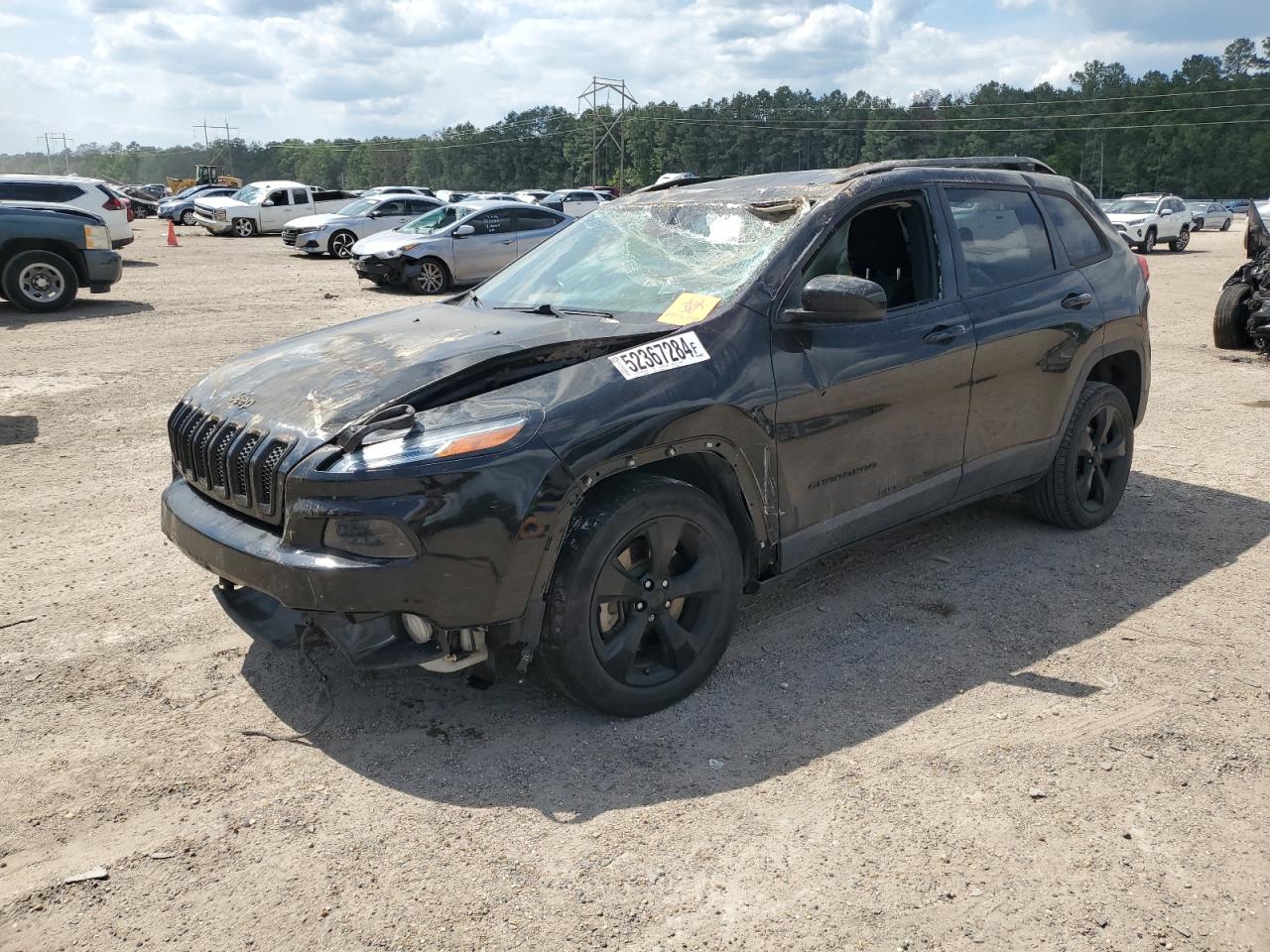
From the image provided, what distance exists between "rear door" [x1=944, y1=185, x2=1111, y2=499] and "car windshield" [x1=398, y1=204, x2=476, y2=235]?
14750 mm

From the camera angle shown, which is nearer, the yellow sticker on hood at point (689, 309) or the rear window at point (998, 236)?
the yellow sticker on hood at point (689, 309)

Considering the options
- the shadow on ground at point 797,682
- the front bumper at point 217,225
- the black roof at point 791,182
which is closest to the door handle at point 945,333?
the black roof at point 791,182

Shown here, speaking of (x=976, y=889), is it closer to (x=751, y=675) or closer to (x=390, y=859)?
(x=751, y=675)

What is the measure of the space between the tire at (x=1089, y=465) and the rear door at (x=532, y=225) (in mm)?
14348

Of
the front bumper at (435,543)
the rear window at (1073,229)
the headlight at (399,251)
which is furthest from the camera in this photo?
the headlight at (399,251)

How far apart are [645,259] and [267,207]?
32258 millimetres

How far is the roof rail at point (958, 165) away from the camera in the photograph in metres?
4.54

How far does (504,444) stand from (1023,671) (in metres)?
2.25

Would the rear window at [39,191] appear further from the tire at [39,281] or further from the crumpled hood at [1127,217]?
the crumpled hood at [1127,217]

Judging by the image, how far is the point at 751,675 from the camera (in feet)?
13.1

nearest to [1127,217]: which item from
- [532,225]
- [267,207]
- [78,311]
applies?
[532,225]

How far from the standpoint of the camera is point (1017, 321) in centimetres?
487

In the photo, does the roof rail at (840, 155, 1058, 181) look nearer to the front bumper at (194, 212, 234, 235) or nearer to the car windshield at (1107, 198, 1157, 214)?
the car windshield at (1107, 198, 1157, 214)

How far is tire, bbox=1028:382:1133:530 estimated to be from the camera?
5387 millimetres
